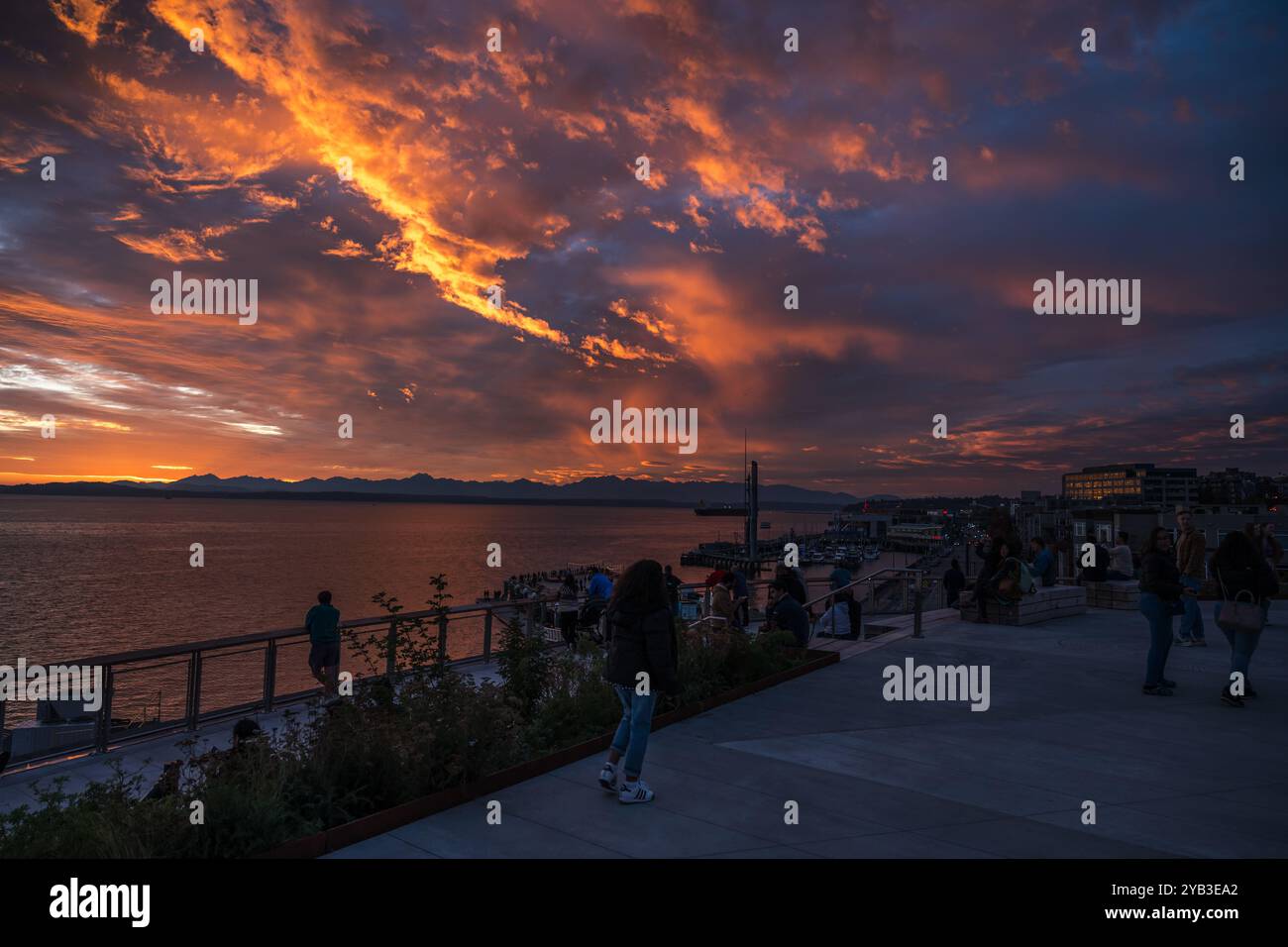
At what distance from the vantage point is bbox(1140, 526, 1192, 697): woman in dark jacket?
345 inches

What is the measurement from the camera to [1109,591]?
17797mm

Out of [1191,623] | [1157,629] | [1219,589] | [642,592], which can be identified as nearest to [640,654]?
[642,592]

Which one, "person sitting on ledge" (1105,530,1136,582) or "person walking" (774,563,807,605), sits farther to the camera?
"person sitting on ledge" (1105,530,1136,582)

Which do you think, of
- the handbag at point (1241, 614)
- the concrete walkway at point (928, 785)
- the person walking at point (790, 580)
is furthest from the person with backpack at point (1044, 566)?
the handbag at point (1241, 614)

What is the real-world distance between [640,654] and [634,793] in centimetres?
103

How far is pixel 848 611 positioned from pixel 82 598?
3298 inches

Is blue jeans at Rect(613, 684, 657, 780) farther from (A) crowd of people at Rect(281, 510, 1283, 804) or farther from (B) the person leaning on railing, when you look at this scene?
(B) the person leaning on railing

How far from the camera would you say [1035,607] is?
51.4ft

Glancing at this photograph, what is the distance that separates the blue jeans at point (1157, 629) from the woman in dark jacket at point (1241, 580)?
1.70 feet

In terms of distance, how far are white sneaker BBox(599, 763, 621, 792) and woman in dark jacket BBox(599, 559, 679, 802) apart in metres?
0.08

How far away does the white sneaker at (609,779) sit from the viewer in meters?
5.69
